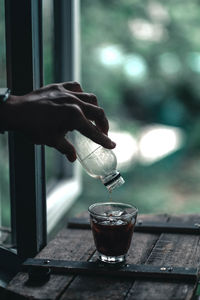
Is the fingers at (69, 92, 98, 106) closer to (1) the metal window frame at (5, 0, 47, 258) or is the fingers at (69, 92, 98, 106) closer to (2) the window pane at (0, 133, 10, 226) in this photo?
(1) the metal window frame at (5, 0, 47, 258)

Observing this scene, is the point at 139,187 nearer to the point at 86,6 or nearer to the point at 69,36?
the point at 86,6

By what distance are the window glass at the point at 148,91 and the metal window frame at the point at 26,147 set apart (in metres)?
3.18

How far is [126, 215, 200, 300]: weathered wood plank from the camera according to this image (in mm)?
1056

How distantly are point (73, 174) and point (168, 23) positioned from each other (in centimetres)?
303

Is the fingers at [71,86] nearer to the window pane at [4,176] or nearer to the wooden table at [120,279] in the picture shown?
the wooden table at [120,279]

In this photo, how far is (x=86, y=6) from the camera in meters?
4.86

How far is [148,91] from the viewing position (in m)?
5.59

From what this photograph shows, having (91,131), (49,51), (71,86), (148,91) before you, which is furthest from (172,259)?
(148,91)

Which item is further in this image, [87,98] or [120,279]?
[87,98]

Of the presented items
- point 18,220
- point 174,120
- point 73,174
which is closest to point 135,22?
point 174,120

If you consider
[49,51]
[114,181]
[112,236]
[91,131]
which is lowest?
[112,236]

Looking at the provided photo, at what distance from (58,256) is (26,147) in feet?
1.03

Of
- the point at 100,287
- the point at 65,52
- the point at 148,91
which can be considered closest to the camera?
the point at 100,287

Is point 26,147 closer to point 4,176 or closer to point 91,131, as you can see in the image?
point 91,131
